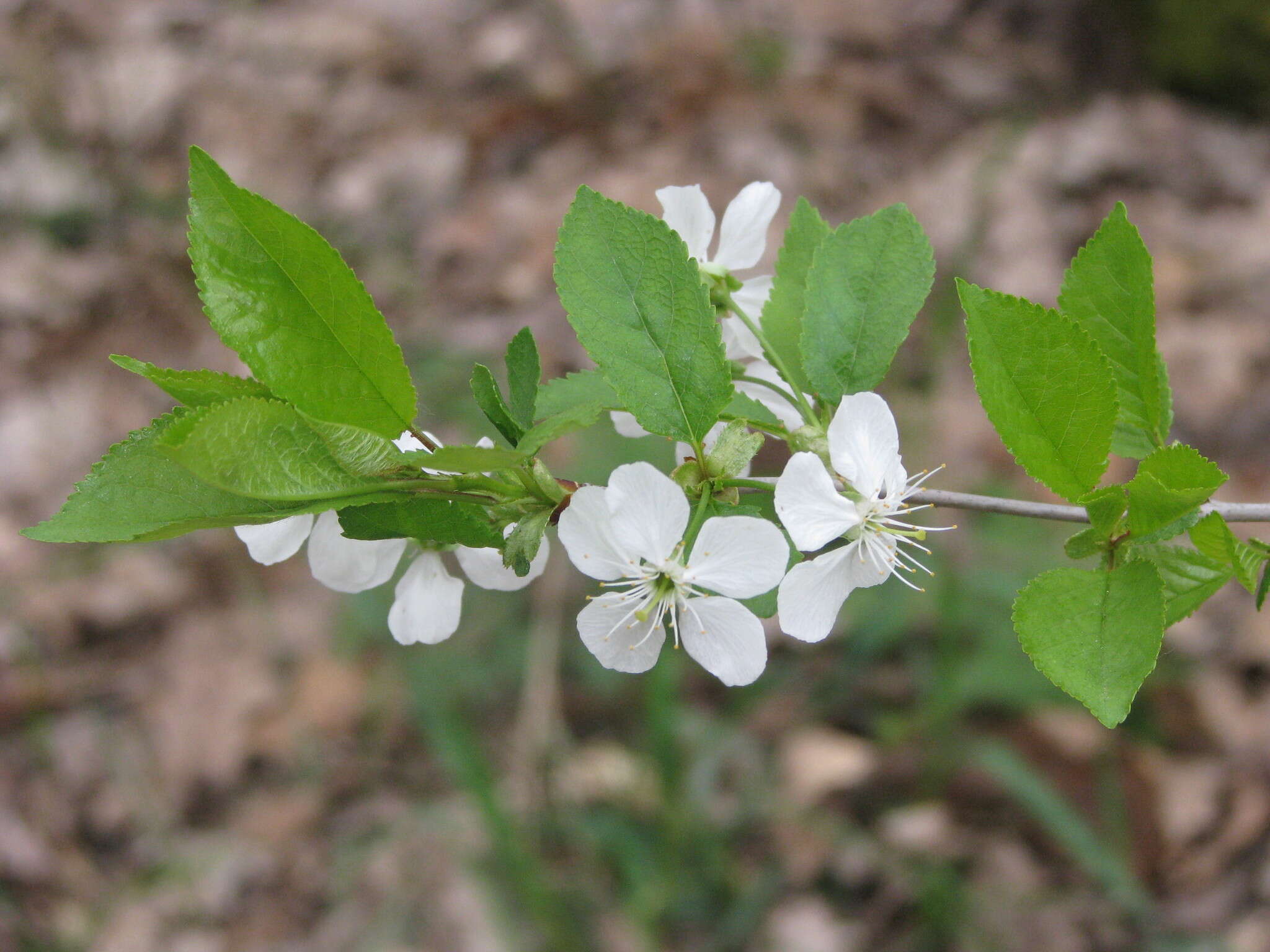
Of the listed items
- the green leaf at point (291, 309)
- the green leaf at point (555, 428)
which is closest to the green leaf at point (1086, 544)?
the green leaf at point (555, 428)

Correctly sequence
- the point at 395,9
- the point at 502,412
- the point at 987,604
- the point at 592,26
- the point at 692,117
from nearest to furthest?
the point at 502,412 → the point at 987,604 → the point at 692,117 → the point at 592,26 → the point at 395,9

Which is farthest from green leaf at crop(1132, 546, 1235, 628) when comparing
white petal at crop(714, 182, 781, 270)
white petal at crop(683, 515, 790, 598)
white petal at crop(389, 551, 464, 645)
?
white petal at crop(389, 551, 464, 645)

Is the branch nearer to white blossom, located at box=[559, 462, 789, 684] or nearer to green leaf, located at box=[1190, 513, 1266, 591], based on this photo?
green leaf, located at box=[1190, 513, 1266, 591]

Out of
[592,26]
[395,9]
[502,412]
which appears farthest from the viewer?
[395,9]

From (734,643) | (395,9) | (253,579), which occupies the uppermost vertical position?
(395,9)

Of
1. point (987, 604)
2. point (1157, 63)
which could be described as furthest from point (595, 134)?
point (987, 604)

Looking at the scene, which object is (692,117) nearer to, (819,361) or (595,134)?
(595,134)

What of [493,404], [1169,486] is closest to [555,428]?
[493,404]

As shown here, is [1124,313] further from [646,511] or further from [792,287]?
[646,511]
